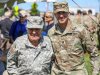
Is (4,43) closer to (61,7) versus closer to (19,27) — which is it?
(19,27)

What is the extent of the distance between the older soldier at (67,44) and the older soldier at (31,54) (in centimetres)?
41

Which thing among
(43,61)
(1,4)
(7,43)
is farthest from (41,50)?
(7,43)

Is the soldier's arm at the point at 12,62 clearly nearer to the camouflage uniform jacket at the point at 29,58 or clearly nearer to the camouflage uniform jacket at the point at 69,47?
the camouflage uniform jacket at the point at 29,58

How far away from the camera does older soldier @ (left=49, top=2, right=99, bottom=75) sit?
713 cm

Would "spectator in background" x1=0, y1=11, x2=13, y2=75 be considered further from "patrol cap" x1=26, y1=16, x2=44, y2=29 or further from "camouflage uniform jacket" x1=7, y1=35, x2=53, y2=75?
"patrol cap" x1=26, y1=16, x2=44, y2=29

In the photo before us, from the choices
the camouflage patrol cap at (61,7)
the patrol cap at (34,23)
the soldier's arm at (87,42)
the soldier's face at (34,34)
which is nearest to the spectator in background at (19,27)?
the camouflage patrol cap at (61,7)

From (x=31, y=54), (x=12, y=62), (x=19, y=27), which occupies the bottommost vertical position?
(x=19, y=27)

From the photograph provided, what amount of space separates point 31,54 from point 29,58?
0.06 m

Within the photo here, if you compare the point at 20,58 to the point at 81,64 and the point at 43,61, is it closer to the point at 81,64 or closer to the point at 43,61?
the point at 43,61

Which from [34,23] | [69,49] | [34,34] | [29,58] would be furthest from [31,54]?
[69,49]

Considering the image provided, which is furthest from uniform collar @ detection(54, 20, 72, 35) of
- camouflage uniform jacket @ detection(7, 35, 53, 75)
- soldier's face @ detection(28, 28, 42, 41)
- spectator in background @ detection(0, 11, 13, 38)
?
spectator in background @ detection(0, 11, 13, 38)

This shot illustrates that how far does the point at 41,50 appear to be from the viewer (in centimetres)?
666

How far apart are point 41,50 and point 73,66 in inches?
28.7

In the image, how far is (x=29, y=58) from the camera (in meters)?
6.60
